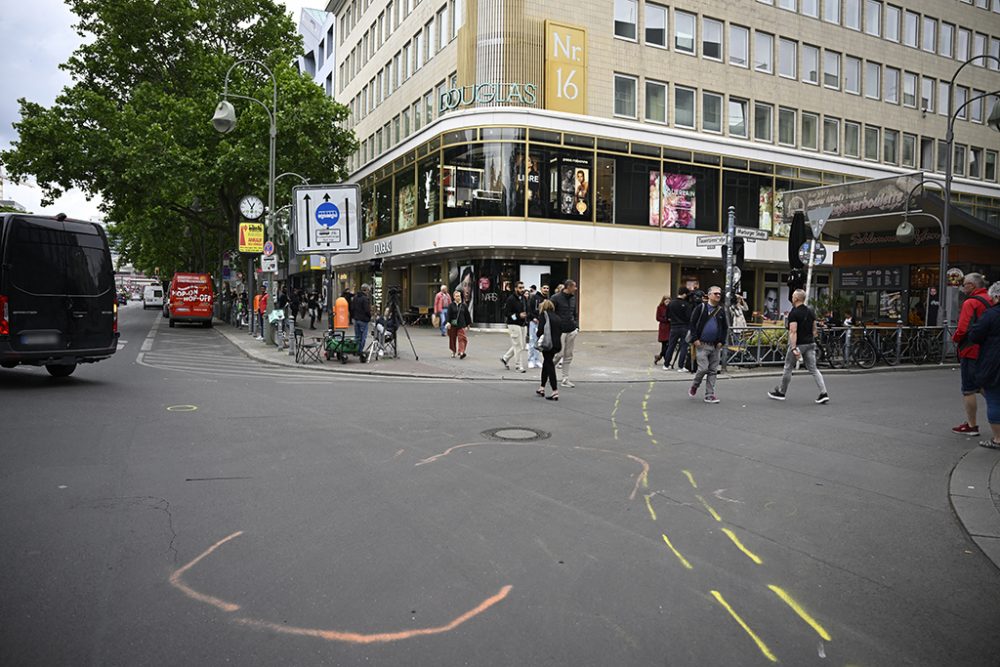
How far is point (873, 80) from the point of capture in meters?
39.9

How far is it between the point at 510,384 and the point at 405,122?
91.7 feet

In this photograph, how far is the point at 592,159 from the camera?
3112 centimetres

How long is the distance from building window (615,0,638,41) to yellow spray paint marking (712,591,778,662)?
104 feet

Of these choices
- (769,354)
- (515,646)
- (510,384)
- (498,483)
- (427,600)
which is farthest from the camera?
(769,354)

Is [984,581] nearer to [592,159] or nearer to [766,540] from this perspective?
[766,540]

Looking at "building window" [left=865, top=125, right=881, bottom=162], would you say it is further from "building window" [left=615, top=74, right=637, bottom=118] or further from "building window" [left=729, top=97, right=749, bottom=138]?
"building window" [left=615, top=74, right=637, bottom=118]

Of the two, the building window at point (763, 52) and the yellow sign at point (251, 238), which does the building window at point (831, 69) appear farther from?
the yellow sign at point (251, 238)

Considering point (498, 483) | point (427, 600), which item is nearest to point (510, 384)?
point (498, 483)

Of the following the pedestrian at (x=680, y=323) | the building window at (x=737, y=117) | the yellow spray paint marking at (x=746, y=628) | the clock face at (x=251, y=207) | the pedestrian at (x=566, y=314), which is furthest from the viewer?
the building window at (x=737, y=117)

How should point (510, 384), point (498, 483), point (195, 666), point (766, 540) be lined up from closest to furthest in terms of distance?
1. point (195, 666)
2. point (766, 540)
3. point (498, 483)
4. point (510, 384)

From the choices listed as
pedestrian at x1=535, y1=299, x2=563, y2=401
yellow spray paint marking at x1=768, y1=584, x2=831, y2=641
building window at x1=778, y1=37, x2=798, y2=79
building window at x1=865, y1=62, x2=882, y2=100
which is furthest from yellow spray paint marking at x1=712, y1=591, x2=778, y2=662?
building window at x1=865, y1=62, x2=882, y2=100

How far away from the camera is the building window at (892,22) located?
1572 inches

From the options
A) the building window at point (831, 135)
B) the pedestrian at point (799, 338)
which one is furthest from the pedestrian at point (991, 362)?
the building window at point (831, 135)

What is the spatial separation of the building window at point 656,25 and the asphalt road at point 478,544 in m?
27.9
